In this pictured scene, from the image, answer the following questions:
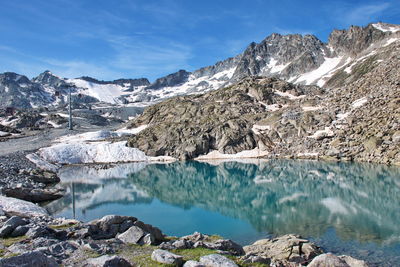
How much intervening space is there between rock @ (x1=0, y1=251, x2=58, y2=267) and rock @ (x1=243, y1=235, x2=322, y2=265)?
1045cm

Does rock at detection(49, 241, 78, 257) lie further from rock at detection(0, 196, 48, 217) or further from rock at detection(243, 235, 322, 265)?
rock at detection(0, 196, 48, 217)

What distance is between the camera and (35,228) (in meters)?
17.2

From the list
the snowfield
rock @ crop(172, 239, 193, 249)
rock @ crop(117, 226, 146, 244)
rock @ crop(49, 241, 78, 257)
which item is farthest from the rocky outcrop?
rock @ crop(49, 241, 78, 257)

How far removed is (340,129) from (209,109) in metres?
41.3

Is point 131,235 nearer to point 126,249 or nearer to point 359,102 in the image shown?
point 126,249

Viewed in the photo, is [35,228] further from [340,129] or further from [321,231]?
[340,129]

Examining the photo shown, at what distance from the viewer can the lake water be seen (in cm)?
2536

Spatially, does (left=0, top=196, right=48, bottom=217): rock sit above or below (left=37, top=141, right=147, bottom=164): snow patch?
below

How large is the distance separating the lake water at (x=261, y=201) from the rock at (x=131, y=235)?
950 centimetres

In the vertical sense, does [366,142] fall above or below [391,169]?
above

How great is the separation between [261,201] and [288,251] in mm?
20185

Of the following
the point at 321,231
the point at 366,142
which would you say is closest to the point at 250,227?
the point at 321,231

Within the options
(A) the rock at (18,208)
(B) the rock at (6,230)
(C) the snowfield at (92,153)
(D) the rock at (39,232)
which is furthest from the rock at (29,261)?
(C) the snowfield at (92,153)

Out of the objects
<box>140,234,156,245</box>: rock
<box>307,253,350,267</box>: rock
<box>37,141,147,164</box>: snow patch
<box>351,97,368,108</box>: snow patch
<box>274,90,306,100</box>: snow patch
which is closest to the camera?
<box>307,253,350,267</box>: rock
